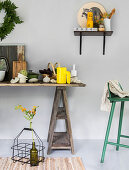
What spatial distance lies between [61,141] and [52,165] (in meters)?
0.46

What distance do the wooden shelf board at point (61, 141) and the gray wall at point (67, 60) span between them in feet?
0.90

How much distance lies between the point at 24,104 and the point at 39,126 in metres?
0.37

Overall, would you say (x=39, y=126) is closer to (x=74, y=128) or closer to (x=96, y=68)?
(x=74, y=128)

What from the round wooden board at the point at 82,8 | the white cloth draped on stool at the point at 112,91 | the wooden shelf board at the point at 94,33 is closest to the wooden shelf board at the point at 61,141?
the white cloth draped on stool at the point at 112,91

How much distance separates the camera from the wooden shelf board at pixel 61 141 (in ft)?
8.93

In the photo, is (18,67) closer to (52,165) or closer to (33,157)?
(33,157)

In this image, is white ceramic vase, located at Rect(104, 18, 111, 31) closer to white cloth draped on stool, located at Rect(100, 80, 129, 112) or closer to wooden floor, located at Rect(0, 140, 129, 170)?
white cloth draped on stool, located at Rect(100, 80, 129, 112)

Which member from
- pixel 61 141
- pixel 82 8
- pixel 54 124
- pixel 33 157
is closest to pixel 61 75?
pixel 54 124

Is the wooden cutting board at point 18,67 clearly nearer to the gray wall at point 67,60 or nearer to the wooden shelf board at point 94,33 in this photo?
the gray wall at point 67,60

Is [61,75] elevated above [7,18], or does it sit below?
below

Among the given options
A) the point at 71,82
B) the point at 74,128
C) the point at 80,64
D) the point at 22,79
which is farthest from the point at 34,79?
the point at 74,128

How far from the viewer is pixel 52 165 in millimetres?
2426

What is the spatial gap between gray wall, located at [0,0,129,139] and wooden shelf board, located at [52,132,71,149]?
0.27m

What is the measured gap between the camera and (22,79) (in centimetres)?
273
